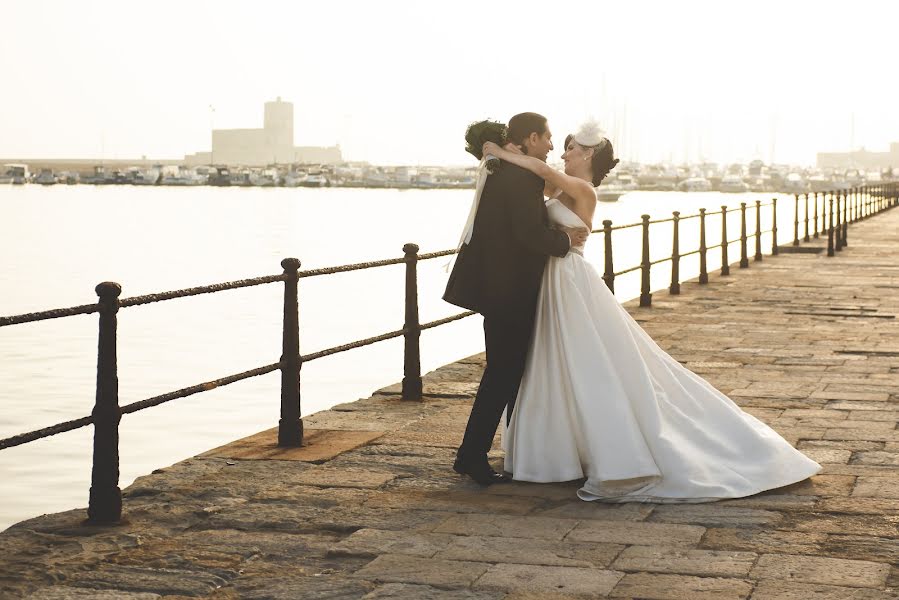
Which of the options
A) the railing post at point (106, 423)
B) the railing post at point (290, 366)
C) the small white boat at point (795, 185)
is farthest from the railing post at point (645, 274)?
the small white boat at point (795, 185)

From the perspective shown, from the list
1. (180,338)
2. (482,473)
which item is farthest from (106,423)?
(180,338)

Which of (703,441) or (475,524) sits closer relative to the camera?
(475,524)

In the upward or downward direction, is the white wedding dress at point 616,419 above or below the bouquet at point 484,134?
below

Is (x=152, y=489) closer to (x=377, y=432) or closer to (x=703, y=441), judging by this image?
(x=377, y=432)

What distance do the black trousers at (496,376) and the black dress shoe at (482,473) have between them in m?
0.03

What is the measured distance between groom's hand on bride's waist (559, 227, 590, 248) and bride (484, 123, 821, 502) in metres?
0.03

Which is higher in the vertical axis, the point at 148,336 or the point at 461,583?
the point at 461,583

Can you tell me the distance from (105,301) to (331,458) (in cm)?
186

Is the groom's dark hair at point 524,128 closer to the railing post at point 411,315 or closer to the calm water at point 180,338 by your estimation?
the railing post at point 411,315

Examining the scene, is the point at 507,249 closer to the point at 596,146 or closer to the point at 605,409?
the point at 596,146

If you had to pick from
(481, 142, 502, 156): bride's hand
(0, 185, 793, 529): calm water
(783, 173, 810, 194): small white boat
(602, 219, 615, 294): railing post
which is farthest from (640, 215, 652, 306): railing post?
(783, 173, 810, 194): small white boat

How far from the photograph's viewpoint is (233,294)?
47.7 meters

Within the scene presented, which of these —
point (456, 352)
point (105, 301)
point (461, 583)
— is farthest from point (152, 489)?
point (456, 352)

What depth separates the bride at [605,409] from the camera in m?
6.18
